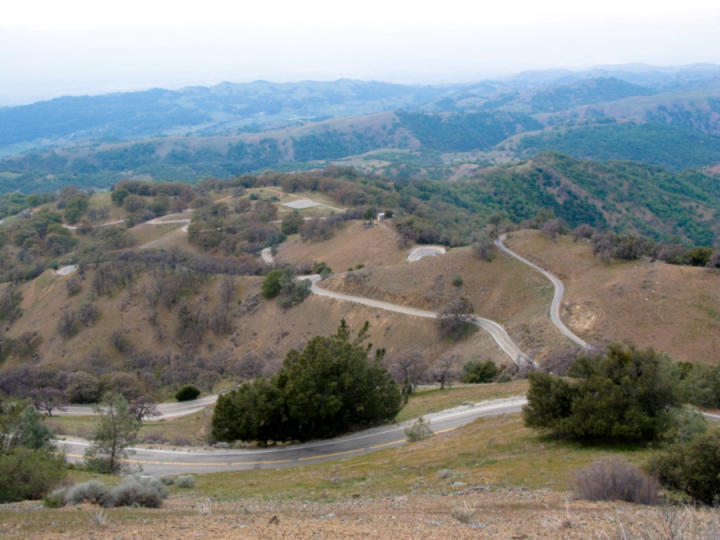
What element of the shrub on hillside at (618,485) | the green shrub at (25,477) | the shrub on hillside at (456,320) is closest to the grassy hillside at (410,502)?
the shrub on hillside at (618,485)

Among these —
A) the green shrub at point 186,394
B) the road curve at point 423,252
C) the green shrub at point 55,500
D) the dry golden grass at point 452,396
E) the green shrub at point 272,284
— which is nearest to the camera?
the green shrub at point 55,500

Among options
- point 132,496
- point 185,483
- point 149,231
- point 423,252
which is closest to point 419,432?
point 185,483

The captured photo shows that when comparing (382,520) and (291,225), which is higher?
(382,520)

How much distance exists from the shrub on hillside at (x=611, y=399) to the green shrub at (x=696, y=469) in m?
5.46

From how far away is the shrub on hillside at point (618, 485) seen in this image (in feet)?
44.7

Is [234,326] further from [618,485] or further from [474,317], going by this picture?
[618,485]

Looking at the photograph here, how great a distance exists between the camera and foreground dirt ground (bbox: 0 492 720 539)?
11.2m

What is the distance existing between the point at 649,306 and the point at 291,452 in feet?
141

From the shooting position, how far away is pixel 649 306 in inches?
2037

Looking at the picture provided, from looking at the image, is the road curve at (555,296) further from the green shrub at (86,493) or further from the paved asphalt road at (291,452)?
the green shrub at (86,493)

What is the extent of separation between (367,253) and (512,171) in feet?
395

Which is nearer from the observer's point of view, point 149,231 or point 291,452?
point 291,452

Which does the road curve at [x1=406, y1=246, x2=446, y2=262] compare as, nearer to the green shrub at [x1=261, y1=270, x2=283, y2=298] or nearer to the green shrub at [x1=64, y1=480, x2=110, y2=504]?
the green shrub at [x1=261, y1=270, x2=283, y2=298]

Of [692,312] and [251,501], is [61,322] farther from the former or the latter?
[692,312]
